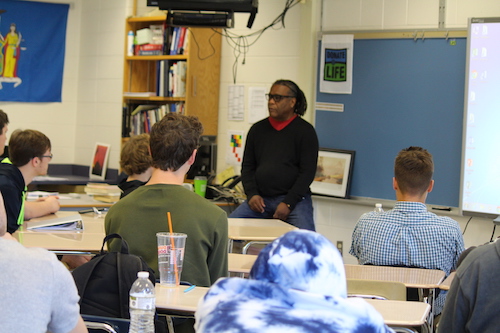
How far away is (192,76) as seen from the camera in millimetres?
5949

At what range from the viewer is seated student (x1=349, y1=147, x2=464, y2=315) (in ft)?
9.76

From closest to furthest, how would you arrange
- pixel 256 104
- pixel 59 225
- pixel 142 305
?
pixel 142 305 → pixel 59 225 → pixel 256 104

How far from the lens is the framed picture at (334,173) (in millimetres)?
5270

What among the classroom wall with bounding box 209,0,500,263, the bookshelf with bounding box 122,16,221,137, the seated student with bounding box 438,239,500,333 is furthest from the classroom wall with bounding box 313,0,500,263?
the seated student with bounding box 438,239,500,333

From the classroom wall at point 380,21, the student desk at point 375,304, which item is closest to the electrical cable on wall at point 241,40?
the classroom wall at point 380,21

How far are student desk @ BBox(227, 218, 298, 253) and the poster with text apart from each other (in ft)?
5.11

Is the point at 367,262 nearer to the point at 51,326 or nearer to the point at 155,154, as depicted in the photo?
the point at 155,154

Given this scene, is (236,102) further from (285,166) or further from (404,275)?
(404,275)

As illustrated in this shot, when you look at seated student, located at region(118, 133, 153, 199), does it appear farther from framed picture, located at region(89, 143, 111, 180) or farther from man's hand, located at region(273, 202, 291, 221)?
framed picture, located at region(89, 143, 111, 180)

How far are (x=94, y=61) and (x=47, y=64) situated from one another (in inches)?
22.2

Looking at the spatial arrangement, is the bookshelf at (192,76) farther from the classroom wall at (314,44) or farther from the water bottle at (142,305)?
the water bottle at (142,305)

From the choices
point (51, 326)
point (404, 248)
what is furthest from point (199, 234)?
point (404, 248)

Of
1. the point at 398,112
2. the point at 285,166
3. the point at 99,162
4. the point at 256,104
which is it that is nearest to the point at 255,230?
the point at 285,166

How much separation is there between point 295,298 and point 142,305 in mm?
956
